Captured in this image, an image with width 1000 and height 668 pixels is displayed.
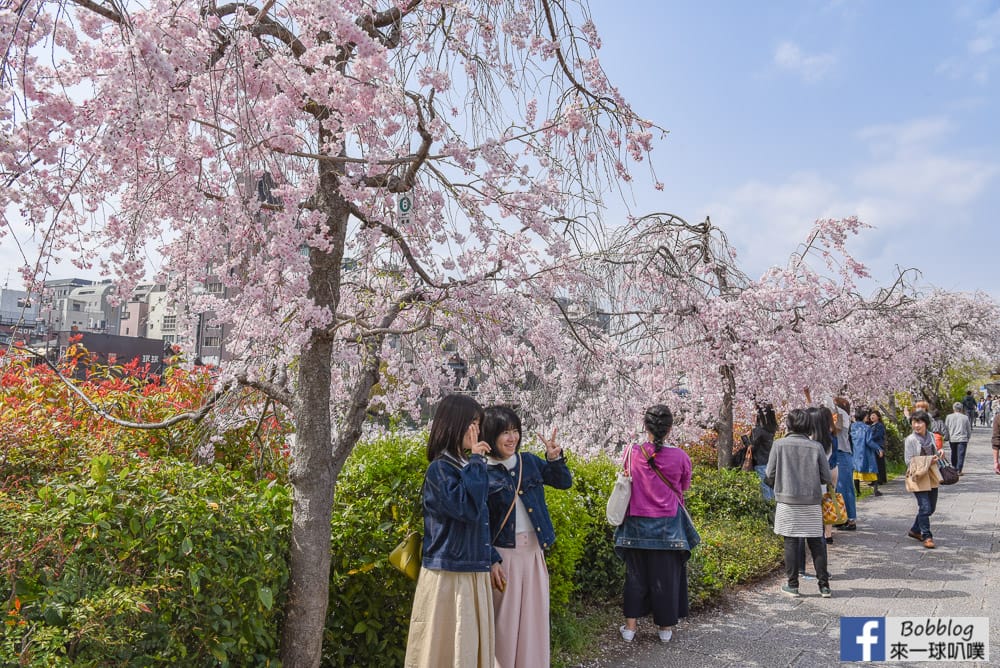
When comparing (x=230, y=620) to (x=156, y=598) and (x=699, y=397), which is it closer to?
(x=156, y=598)

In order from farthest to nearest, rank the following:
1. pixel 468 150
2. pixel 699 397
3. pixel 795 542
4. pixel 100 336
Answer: pixel 100 336, pixel 699 397, pixel 795 542, pixel 468 150

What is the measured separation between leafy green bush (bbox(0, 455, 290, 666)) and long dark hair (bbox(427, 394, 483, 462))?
2.65 feet

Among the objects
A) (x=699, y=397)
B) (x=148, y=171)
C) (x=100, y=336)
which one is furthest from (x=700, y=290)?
(x=100, y=336)

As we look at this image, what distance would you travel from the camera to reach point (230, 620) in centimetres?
266

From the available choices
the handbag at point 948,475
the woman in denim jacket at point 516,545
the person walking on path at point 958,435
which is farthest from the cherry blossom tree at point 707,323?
the person walking on path at point 958,435

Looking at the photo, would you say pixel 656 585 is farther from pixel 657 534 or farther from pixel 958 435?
pixel 958 435

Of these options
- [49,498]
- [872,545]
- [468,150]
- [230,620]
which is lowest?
[872,545]

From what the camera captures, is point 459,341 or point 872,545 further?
point 872,545

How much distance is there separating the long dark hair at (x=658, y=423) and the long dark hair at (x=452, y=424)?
5.48 feet

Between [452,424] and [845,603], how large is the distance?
3.93 m

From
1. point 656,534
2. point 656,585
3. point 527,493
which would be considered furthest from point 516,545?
point 656,585

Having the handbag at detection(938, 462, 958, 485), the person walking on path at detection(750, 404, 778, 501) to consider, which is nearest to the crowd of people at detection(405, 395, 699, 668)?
the person walking on path at detection(750, 404, 778, 501)

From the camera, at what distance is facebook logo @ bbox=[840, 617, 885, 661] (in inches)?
166

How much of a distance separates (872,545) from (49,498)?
7692 mm
